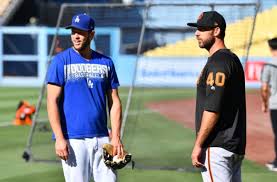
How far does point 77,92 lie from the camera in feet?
17.6

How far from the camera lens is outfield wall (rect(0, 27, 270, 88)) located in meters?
24.8

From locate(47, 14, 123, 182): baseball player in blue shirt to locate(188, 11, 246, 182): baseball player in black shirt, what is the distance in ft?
3.25

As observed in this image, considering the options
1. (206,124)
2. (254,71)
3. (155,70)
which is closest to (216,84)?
(206,124)

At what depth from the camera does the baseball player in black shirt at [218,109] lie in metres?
4.71

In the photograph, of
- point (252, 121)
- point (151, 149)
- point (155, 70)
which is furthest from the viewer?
point (155, 70)

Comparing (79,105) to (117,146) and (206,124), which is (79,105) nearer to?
(117,146)

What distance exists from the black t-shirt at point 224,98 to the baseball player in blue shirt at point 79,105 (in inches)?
39.3

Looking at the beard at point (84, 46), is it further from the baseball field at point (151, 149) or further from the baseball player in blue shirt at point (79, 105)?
the baseball field at point (151, 149)

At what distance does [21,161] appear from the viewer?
32.8ft

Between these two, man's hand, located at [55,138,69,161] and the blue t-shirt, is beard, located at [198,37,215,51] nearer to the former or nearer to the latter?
the blue t-shirt

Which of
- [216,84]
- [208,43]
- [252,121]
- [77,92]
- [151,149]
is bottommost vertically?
[252,121]

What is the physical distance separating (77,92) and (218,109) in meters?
1.34

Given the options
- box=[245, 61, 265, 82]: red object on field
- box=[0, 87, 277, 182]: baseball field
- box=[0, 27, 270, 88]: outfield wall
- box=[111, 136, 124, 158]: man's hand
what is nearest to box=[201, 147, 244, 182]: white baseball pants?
box=[111, 136, 124, 158]: man's hand

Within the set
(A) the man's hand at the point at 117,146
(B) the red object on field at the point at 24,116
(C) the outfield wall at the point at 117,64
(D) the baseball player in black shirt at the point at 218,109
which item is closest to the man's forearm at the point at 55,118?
(A) the man's hand at the point at 117,146
